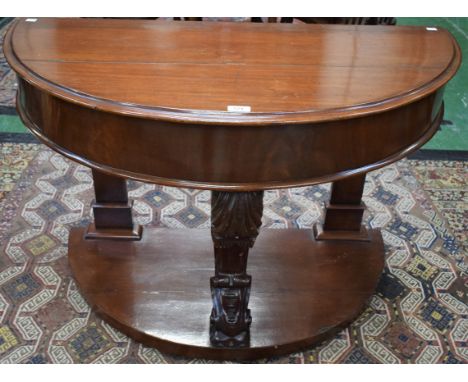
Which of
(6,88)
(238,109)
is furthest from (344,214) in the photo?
(6,88)

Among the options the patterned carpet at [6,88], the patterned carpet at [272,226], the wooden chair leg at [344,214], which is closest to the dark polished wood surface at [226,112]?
the wooden chair leg at [344,214]

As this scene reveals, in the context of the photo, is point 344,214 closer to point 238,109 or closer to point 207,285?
point 207,285

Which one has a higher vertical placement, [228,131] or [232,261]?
[228,131]

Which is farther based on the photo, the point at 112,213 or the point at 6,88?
the point at 6,88

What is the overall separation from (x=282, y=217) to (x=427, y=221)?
0.64m

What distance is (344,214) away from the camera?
206 centimetres

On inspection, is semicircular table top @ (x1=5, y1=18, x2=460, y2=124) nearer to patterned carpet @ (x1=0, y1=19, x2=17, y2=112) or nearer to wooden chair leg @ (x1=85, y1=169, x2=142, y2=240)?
wooden chair leg @ (x1=85, y1=169, x2=142, y2=240)

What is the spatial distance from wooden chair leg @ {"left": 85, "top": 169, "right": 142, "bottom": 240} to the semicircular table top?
0.65 m

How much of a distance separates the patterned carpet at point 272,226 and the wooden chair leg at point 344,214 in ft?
0.66

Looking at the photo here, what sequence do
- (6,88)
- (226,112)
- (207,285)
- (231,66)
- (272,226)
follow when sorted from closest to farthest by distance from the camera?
(226,112) < (231,66) < (207,285) < (272,226) < (6,88)

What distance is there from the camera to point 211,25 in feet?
5.07

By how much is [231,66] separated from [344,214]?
98 centimetres

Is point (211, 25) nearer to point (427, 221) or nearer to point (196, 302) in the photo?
point (196, 302)

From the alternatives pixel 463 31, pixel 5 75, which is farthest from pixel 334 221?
pixel 463 31
